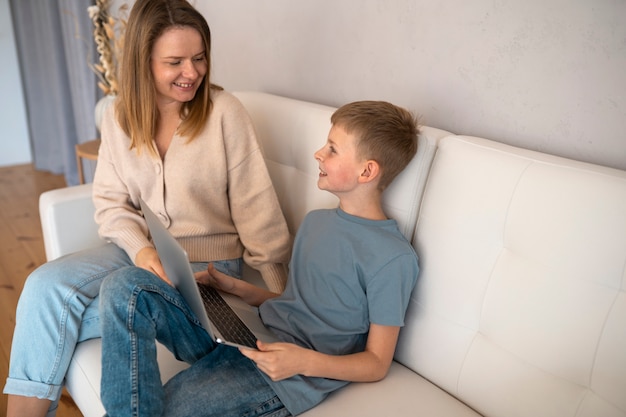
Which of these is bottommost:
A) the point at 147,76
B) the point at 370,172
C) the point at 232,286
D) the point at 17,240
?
the point at 17,240

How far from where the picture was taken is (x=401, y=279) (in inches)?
45.5

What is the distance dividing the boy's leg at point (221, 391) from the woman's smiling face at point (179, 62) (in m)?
0.69

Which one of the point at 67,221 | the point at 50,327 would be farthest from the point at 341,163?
the point at 67,221

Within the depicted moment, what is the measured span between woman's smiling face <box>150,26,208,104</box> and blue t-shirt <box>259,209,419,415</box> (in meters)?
0.52

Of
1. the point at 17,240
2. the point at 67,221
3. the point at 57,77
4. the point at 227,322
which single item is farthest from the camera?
the point at 57,77

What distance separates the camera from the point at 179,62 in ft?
4.76

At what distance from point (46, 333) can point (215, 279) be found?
1.32 ft

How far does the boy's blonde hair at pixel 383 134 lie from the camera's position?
1.21m

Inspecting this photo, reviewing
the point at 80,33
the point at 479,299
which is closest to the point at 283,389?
the point at 479,299

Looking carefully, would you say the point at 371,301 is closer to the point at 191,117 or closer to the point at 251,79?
the point at 191,117

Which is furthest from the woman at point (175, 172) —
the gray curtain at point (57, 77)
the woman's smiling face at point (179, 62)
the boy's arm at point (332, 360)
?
the gray curtain at point (57, 77)

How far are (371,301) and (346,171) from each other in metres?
0.28

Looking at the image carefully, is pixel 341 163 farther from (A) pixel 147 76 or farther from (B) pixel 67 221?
(B) pixel 67 221

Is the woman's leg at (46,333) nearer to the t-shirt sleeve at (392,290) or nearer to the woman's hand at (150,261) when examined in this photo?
the woman's hand at (150,261)
